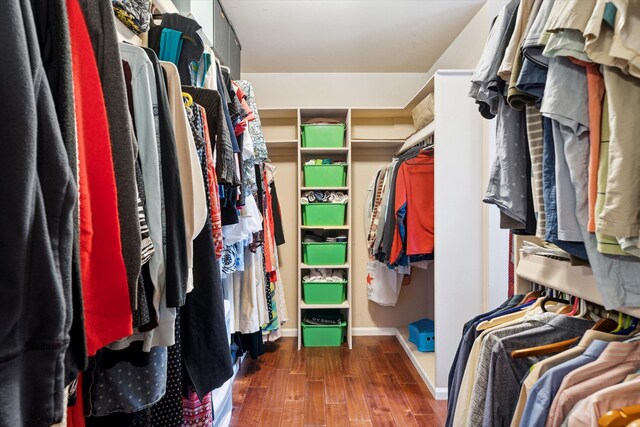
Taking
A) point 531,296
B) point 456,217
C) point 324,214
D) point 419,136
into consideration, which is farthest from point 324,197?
point 531,296

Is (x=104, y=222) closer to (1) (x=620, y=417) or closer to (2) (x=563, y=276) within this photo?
(1) (x=620, y=417)

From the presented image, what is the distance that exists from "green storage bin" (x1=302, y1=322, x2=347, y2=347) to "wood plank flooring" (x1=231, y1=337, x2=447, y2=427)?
0.06 m

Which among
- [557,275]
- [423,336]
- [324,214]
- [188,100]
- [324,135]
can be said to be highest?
[324,135]

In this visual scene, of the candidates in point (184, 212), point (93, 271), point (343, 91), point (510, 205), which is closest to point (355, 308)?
point (343, 91)

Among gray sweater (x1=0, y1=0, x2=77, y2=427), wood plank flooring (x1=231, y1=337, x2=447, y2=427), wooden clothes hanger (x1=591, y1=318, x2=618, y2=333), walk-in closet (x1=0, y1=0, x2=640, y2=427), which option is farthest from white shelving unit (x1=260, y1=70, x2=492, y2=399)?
gray sweater (x1=0, y1=0, x2=77, y2=427)

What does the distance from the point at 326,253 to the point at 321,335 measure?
Answer: 68cm

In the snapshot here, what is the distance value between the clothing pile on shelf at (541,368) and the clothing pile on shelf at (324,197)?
174cm

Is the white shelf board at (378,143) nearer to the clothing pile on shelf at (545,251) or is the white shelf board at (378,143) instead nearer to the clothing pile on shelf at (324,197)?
the clothing pile on shelf at (324,197)

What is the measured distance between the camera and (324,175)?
2.80 m

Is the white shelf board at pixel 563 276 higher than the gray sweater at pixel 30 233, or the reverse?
the gray sweater at pixel 30 233

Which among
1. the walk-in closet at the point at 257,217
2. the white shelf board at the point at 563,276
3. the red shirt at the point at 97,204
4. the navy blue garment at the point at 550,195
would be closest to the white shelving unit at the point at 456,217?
the walk-in closet at the point at 257,217

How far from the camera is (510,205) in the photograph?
0.92 metres

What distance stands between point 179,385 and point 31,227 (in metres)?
0.65

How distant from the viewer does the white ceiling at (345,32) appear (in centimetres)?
210
